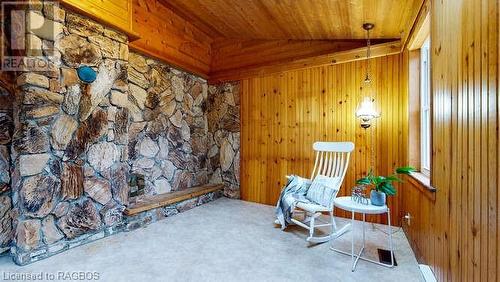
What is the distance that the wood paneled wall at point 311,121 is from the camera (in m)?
3.15

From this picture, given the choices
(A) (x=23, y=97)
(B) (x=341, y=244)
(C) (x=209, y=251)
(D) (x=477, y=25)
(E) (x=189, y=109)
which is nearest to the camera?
(D) (x=477, y=25)

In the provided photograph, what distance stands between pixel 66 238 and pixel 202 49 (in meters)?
3.50

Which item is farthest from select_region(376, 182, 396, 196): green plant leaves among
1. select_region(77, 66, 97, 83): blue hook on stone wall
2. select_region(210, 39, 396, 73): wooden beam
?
select_region(77, 66, 97, 83): blue hook on stone wall

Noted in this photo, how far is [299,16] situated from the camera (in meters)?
2.96

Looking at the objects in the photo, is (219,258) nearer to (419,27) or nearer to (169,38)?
(419,27)

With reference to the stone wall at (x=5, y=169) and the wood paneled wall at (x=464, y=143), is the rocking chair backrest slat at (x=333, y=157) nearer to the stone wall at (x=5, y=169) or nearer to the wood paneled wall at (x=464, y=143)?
the wood paneled wall at (x=464, y=143)

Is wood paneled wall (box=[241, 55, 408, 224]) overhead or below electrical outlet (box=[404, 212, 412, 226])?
overhead

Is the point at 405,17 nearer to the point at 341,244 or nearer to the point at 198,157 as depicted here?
the point at 341,244

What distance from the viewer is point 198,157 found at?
4.66 m

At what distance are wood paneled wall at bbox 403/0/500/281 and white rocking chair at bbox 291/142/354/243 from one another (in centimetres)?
94

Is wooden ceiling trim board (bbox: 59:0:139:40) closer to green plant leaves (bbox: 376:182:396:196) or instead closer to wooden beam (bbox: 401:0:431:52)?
wooden beam (bbox: 401:0:431:52)

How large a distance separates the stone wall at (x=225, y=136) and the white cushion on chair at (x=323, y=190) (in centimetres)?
182

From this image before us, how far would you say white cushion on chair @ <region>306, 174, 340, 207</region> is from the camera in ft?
9.01

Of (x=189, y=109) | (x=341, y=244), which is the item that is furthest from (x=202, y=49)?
(x=341, y=244)
